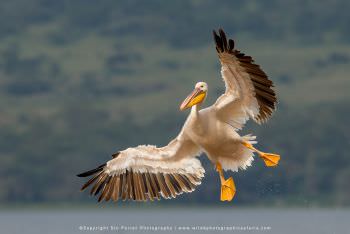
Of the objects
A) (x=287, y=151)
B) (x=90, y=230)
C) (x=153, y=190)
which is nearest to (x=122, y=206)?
(x=287, y=151)

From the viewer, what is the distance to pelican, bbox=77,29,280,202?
83.0ft

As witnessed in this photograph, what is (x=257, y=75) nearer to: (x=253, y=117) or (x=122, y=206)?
(x=253, y=117)

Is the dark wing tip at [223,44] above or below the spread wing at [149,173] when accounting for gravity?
above

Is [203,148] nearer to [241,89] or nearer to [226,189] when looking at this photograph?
[226,189]

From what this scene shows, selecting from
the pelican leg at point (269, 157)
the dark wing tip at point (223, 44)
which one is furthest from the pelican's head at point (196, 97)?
the dark wing tip at point (223, 44)

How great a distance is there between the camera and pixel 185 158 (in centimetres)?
2672

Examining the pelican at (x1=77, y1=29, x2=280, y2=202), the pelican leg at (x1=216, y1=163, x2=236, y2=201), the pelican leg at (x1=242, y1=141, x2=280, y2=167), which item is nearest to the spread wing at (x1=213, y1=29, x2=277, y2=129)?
the pelican at (x1=77, y1=29, x2=280, y2=202)

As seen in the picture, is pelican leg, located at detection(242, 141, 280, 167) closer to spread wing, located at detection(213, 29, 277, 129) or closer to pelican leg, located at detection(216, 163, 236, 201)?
spread wing, located at detection(213, 29, 277, 129)

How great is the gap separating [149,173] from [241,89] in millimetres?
2930

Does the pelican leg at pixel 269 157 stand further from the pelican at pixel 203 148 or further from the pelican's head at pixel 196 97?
the pelican's head at pixel 196 97

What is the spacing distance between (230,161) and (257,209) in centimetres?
8338

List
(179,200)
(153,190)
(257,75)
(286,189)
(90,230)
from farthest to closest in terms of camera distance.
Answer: (179,200)
(286,189)
(90,230)
(153,190)
(257,75)

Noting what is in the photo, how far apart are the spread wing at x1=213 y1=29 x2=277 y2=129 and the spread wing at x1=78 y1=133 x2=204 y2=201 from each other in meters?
1.17

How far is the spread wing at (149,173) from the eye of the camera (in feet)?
87.0
